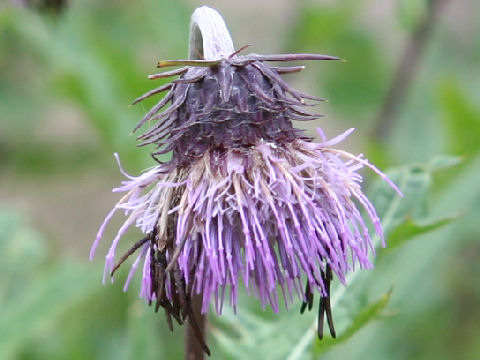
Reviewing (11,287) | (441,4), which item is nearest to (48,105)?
(11,287)

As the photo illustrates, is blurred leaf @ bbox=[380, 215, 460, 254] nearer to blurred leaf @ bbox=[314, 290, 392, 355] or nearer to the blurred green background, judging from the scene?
the blurred green background

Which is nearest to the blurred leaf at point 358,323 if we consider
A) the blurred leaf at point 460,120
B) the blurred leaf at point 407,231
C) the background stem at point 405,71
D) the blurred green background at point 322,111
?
the blurred green background at point 322,111

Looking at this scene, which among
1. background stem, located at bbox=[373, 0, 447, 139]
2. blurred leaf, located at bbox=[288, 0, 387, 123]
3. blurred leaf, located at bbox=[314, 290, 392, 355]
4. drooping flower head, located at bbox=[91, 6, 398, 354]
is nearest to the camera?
drooping flower head, located at bbox=[91, 6, 398, 354]

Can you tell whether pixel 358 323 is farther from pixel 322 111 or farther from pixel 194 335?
pixel 322 111

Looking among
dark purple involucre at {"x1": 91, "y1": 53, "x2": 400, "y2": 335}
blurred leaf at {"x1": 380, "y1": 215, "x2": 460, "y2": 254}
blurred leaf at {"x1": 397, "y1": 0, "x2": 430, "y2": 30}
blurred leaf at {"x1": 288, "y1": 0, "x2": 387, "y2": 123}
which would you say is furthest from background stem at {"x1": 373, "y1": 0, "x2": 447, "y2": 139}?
dark purple involucre at {"x1": 91, "y1": 53, "x2": 400, "y2": 335}

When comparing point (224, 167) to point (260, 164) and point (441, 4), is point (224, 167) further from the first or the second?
point (441, 4)

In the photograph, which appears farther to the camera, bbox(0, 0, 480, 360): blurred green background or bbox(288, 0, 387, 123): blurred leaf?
bbox(288, 0, 387, 123): blurred leaf
